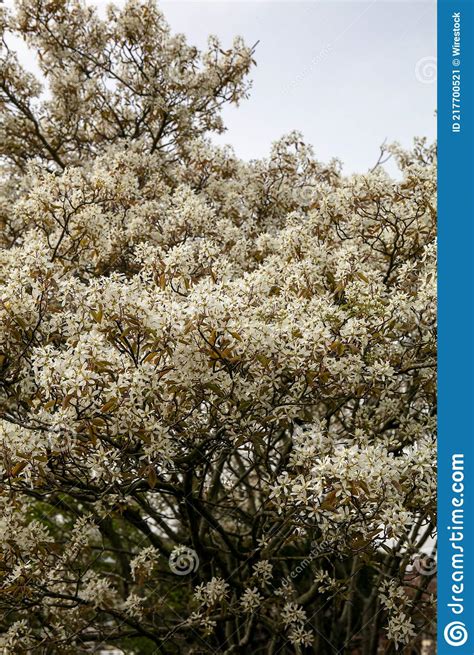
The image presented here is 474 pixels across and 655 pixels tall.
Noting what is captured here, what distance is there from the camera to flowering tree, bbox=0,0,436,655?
412 cm

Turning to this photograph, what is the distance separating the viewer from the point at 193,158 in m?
7.68

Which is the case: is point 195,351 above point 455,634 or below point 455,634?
above

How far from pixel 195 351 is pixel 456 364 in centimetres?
141

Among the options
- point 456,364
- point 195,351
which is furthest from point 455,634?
point 195,351

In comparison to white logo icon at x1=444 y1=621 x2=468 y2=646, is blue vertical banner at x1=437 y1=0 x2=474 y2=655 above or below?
above

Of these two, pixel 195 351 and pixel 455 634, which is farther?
pixel 195 351

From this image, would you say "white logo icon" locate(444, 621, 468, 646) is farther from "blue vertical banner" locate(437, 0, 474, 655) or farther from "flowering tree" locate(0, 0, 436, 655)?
"flowering tree" locate(0, 0, 436, 655)

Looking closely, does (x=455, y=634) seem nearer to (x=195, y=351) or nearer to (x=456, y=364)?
(x=456, y=364)

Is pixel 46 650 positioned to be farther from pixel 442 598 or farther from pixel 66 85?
pixel 66 85

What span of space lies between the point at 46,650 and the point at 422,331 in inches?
170

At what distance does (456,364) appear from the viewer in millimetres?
3807

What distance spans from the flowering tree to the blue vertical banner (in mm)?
441

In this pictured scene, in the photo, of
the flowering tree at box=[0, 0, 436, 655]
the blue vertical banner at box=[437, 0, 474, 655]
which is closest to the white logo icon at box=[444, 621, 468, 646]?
the blue vertical banner at box=[437, 0, 474, 655]

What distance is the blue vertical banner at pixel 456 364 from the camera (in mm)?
3705
